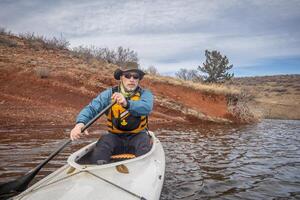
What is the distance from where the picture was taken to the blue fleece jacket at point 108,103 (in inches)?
197

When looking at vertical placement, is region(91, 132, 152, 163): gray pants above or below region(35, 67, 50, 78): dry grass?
below

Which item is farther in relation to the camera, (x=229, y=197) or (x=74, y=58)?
(x=74, y=58)

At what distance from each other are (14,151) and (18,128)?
332cm

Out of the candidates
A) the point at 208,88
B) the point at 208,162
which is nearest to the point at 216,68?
the point at 208,88

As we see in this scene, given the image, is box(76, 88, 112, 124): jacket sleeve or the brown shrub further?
the brown shrub

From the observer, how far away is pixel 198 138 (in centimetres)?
1084

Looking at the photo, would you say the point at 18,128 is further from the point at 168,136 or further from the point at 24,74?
the point at 24,74

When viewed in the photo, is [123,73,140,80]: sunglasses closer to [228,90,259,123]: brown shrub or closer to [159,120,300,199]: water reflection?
[159,120,300,199]: water reflection

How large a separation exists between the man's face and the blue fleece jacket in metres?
0.23

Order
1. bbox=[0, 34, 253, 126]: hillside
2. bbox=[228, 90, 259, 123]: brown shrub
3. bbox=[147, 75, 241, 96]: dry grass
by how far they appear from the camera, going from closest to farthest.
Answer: bbox=[0, 34, 253, 126]: hillside, bbox=[228, 90, 259, 123]: brown shrub, bbox=[147, 75, 241, 96]: dry grass

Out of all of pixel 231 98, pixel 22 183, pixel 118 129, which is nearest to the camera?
pixel 22 183

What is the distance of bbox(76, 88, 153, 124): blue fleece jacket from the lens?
5000 millimetres

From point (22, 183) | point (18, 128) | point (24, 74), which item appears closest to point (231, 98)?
point (24, 74)

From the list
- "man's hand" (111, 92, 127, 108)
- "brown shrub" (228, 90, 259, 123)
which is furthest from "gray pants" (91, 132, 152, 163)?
"brown shrub" (228, 90, 259, 123)
